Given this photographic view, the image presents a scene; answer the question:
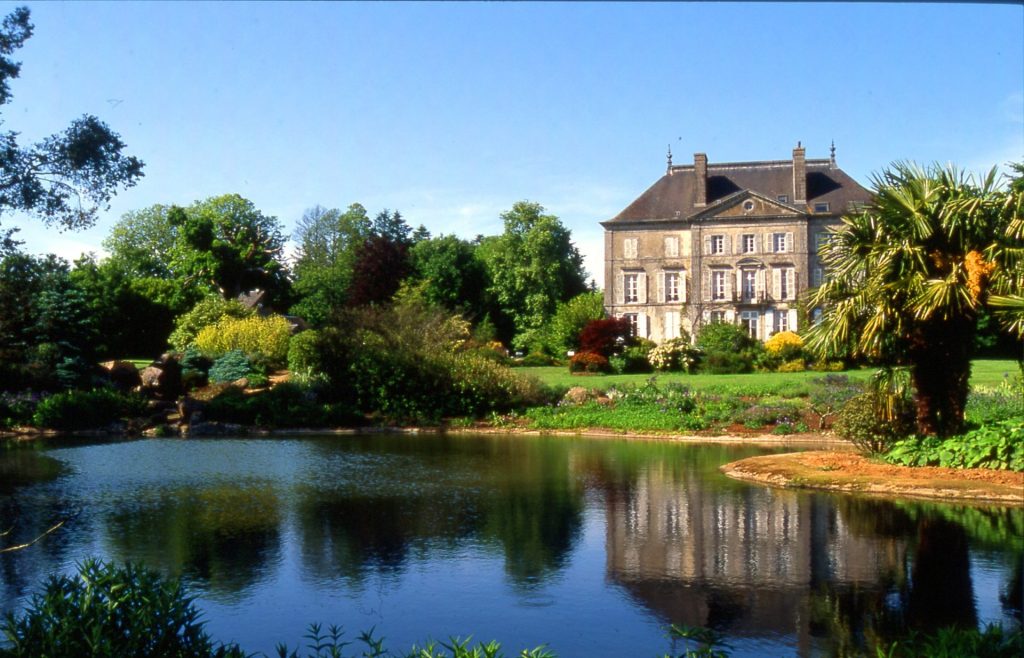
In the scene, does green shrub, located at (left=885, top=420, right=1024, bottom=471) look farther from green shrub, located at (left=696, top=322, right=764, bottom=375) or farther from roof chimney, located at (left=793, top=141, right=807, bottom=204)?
roof chimney, located at (left=793, top=141, right=807, bottom=204)

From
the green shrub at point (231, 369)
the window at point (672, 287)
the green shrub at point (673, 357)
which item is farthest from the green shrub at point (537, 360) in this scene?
the green shrub at point (231, 369)

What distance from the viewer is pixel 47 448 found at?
62.6ft

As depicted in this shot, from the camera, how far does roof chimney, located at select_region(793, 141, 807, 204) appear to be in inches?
2063

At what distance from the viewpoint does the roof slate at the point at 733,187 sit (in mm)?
53250

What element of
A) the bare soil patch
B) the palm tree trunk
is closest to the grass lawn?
the bare soil patch

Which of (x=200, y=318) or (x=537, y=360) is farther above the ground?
(x=200, y=318)

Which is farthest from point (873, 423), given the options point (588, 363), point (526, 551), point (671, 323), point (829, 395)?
point (671, 323)

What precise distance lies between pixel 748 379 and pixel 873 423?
684 inches

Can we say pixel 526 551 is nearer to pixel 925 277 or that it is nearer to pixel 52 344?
pixel 925 277

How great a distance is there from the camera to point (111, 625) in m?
5.52

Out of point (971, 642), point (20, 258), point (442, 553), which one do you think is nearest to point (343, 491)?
point (442, 553)

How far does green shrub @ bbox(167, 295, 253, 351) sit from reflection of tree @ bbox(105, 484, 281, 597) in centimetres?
2122

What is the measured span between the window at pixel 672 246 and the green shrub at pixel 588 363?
18.7 metres

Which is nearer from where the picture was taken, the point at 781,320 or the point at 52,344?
the point at 52,344
